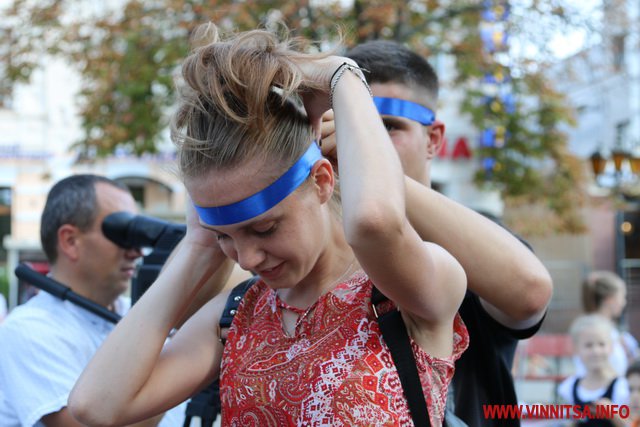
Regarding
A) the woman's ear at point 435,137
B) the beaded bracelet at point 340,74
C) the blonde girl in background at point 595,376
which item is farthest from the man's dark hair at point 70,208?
the blonde girl in background at point 595,376

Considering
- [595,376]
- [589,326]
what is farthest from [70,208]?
[589,326]

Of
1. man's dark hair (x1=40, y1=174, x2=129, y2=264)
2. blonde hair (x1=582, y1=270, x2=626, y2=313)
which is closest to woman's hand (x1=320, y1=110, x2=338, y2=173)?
man's dark hair (x1=40, y1=174, x2=129, y2=264)

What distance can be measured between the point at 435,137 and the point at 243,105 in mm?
1056

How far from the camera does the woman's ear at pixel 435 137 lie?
2.53 metres

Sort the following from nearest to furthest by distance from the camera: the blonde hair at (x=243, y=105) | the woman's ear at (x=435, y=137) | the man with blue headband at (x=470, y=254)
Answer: the blonde hair at (x=243, y=105)
the man with blue headband at (x=470, y=254)
the woman's ear at (x=435, y=137)

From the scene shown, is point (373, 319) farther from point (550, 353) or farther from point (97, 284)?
point (550, 353)

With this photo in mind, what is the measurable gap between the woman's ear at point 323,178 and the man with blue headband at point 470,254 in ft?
0.61

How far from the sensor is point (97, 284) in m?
3.16

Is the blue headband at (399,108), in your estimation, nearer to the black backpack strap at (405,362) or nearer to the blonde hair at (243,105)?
the blonde hair at (243,105)

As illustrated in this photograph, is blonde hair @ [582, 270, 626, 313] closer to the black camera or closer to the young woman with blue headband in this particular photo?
the black camera

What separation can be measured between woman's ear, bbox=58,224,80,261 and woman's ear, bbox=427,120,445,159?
4.84ft

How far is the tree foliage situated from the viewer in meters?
8.87

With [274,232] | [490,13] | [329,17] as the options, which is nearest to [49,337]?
[274,232]

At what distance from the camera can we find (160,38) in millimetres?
9164
